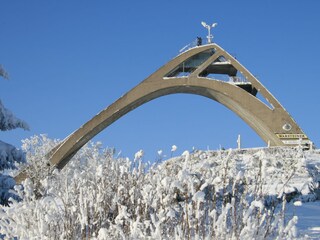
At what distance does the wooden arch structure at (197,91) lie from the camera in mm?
31984

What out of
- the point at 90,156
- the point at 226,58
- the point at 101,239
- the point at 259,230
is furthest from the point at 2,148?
the point at 90,156

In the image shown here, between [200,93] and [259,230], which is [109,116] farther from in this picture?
[259,230]

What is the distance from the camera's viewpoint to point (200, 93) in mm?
34875

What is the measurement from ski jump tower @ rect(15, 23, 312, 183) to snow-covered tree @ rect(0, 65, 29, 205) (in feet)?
74.4

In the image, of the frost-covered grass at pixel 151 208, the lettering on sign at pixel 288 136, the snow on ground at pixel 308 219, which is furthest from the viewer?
the lettering on sign at pixel 288 136

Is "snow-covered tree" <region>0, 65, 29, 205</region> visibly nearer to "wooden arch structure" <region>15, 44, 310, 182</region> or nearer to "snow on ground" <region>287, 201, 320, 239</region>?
"snow on ground" <region>287, 201, 320, 239</region>

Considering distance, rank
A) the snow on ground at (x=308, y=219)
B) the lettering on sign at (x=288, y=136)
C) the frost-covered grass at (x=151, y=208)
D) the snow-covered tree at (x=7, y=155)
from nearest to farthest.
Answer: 1. the frost-covered grass at (x=151, y=208)
2. the snow on ground at (x=308, y=219)
3. the snow-covered tree at (x=7, y=155)
4. the lettering on sign at (x=288, y=136)

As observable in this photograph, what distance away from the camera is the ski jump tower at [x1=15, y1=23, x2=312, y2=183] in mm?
31984

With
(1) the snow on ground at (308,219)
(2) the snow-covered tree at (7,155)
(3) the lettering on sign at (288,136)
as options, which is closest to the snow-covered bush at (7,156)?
(2) the snow-covered tree at (7,155)

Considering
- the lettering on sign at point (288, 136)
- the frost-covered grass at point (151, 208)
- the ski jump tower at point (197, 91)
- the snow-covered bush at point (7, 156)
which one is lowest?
the frost-covered grass at point (151, 208)

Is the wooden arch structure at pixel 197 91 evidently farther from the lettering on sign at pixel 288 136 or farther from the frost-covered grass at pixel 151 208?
the frost-covered grass at pixel 151 208

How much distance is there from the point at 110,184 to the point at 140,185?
454 mm

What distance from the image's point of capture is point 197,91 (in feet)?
113

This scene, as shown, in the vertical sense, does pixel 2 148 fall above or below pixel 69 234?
above
